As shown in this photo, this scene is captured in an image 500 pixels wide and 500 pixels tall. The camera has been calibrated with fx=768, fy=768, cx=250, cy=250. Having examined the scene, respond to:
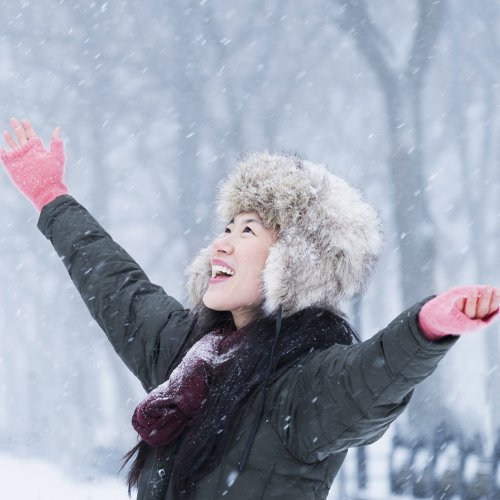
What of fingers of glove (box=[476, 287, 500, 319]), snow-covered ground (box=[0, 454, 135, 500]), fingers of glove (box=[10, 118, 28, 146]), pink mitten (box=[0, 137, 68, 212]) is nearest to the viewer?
fingers of glove (box=[476, 287, 500, 319])

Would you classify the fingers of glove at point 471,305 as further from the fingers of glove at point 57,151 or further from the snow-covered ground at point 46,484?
the snow-covered ground at point 46,484

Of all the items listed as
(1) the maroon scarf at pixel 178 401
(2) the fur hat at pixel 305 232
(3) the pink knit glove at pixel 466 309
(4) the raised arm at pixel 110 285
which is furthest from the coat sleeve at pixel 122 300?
(3) the pink knit glove at pixel 466 309

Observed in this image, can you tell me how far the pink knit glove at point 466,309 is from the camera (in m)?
1.24

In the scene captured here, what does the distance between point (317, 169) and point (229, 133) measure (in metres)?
6.65

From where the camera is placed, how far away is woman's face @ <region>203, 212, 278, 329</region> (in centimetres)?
187

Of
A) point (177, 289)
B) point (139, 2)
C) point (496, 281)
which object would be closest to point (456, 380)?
point (496, 281)

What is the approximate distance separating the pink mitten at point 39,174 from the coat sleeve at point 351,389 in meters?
1.00

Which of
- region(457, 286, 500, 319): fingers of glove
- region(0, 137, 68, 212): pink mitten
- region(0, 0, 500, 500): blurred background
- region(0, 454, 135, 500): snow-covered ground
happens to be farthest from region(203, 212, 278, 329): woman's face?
region(0, 0, 500, 500): blurred background

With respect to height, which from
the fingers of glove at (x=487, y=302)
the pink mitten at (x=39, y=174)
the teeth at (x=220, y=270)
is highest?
the pink mitten at (x=39, y=174)

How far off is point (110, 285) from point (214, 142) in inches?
261

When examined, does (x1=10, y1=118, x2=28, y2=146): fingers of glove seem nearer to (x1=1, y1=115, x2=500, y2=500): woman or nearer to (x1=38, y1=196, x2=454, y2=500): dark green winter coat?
(x1=1, y1=115, x2=500, y2=500): woman

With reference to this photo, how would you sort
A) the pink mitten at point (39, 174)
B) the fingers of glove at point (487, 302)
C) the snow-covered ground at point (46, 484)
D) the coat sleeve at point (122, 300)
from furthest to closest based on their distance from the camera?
the snow-covered ground at point (46, 484)
the pink mitten at point (39, 174)
the coat sleeve at point (122, 300)
the fingers of glove at point (487, 302)

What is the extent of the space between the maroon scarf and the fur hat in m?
0.20

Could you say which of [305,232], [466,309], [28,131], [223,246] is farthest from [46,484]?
[466,309]
